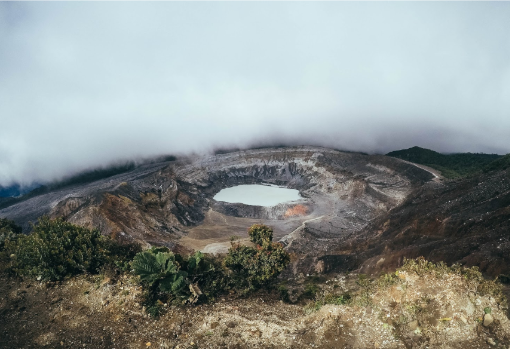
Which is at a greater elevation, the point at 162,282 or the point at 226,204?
the point at 162,282

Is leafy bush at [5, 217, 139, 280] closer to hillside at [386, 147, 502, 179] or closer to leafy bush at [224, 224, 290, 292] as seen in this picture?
leafy bush at [224, 224, 290, 292]

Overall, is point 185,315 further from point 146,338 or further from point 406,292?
point 406,292

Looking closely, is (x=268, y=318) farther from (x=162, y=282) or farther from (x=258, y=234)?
(x=258, y=234)

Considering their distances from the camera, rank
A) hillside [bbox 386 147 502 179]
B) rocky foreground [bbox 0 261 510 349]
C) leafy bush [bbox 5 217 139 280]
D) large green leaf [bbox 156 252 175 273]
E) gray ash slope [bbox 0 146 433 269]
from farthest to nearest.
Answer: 1. hillside [bbox 386 147 502 179]
2. gray ash slope [bbox 0 146 433 269]
3. leafy bush [bbox 5 217 139 280]
4. large green leaf [bbox 156 252 175 273]
5. rocky foreground [bbox 0 261 510 349]

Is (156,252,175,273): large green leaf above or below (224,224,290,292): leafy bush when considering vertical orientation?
above

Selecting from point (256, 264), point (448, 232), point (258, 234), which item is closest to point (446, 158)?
point (448, 232)

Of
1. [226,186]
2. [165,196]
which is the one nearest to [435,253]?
[165,196]

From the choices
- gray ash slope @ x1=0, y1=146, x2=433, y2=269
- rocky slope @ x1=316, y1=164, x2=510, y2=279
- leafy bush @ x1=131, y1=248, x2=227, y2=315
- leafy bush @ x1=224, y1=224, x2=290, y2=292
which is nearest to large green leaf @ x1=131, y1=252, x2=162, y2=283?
leafy bush @ x1=131, y1=248, x2=227, y2=315
